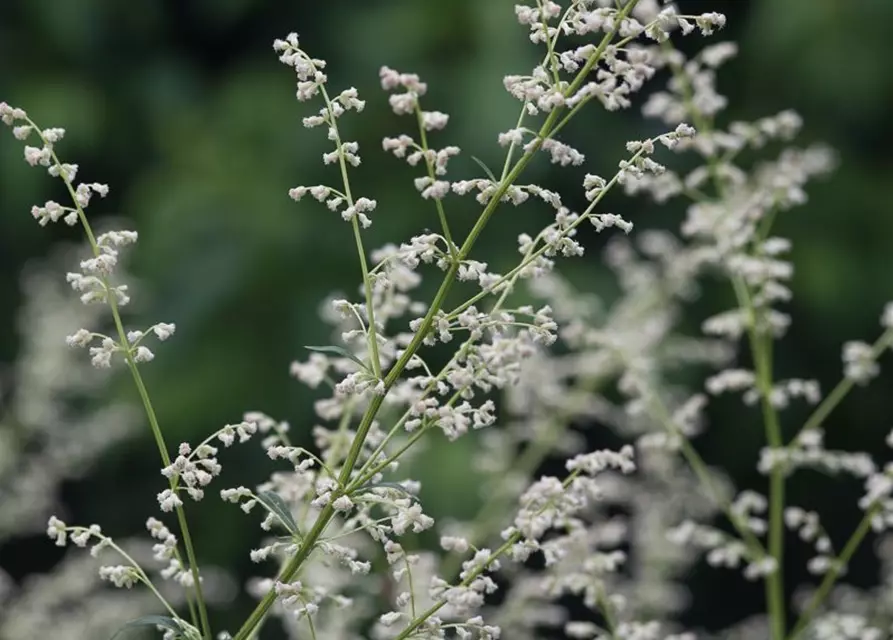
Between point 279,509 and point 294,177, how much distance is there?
7.92ft

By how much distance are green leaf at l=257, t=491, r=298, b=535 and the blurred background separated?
1881mm

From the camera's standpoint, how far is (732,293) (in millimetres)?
3043

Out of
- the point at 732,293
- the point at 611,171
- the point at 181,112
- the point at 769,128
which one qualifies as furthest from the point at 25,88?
the point at 769,128

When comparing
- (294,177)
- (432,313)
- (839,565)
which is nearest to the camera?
(432,313)

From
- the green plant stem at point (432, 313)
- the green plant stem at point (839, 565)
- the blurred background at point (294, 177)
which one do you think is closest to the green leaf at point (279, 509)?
the green plant stem at point (432, 313)

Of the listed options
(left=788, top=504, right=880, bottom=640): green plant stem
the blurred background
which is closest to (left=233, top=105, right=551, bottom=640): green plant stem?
(left=788, top=504, right=880, bottom=640): green plant stem

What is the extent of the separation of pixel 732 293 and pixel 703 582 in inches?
33.8

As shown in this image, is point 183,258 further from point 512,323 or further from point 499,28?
point 512,323

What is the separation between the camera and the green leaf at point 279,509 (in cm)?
72

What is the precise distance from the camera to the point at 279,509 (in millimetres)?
724

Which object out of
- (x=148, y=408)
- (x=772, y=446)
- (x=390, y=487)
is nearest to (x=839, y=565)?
(x=772, y=446)

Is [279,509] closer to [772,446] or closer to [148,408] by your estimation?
[148,408]

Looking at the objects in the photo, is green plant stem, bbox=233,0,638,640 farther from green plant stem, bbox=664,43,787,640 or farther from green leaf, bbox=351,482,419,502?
green plant stem, bbox=664,43,787,640

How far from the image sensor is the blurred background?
295cm
